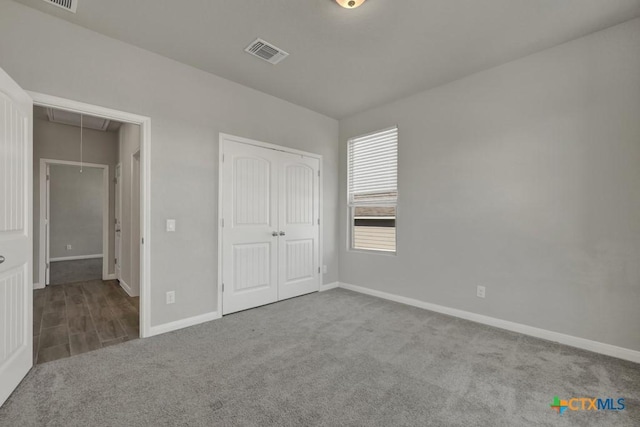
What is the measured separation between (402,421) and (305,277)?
8.92 ft

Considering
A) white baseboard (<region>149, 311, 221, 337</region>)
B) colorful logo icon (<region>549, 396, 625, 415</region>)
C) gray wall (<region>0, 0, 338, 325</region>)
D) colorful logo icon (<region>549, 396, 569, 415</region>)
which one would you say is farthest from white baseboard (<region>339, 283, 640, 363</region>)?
gray wall (<region>0, 0, 338, 325</region>)

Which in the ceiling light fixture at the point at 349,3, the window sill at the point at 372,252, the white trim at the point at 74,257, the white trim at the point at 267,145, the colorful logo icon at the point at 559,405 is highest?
the ceiling light fixture at the point at 349,3

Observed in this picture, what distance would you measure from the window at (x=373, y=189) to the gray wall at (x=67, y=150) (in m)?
4.51

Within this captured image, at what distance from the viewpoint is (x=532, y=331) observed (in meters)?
2.81

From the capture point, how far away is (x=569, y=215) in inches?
104

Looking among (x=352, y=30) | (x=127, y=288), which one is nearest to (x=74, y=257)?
(x=127, y=288)

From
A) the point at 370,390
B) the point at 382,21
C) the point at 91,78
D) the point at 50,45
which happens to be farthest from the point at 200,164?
the point at 370,390

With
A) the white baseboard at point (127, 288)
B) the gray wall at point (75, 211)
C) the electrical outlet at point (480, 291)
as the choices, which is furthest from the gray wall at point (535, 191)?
the gray wall at point (75, 211)

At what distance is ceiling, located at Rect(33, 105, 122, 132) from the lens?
4405 millimetres

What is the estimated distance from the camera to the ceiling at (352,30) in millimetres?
2197

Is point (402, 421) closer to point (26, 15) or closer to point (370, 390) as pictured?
point (370, 390)

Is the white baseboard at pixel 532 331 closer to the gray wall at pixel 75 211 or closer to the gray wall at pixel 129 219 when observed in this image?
the gray wall at pixel 129 219

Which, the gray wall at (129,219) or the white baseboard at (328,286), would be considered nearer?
the gray wall at (129,219)

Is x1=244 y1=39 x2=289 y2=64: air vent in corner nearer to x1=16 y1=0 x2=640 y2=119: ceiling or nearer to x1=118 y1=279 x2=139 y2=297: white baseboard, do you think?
x1=16 y1=0 x2=640 y2=119: ceiling
